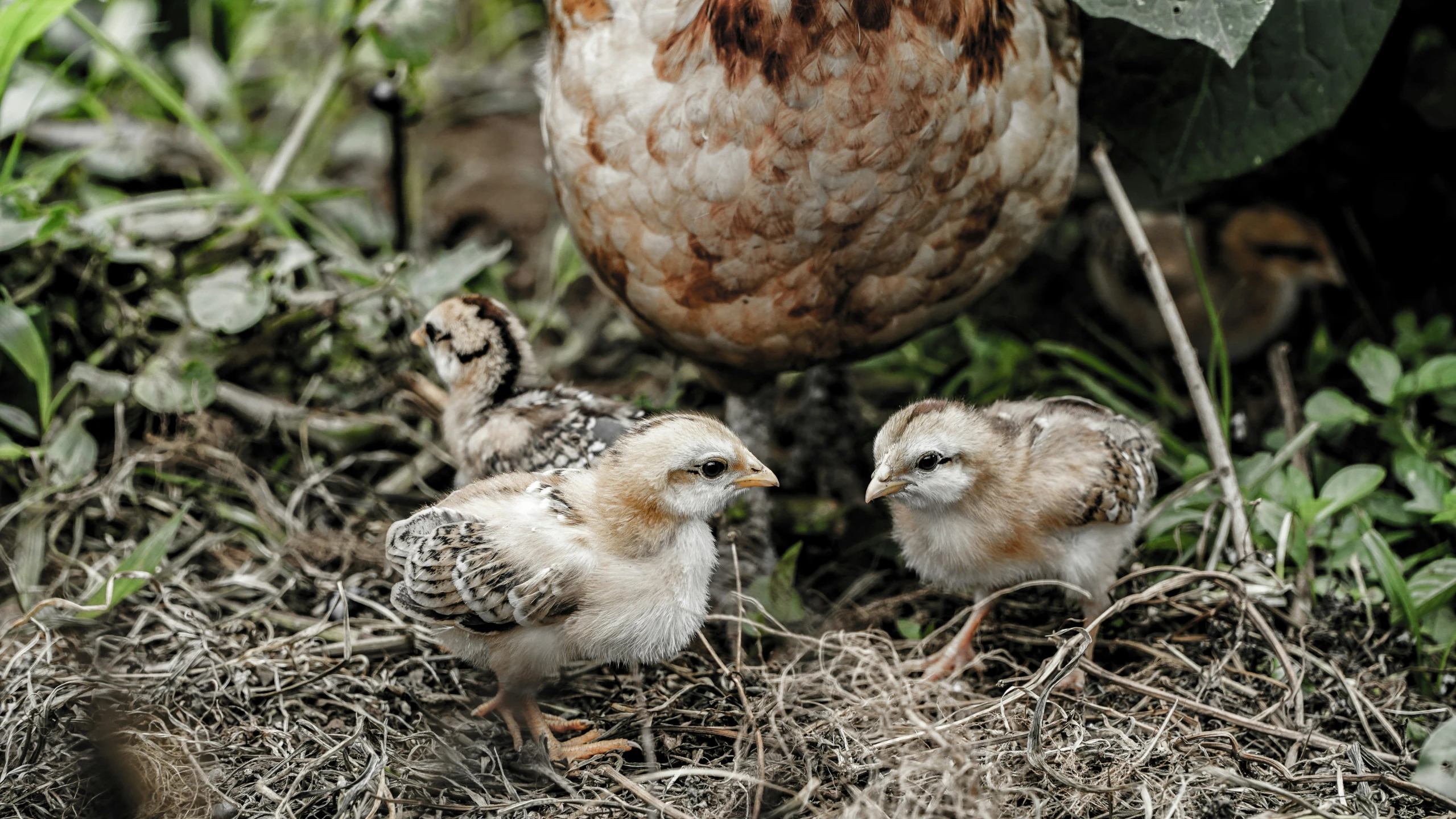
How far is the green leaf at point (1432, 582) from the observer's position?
8.59ft

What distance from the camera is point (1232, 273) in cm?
392

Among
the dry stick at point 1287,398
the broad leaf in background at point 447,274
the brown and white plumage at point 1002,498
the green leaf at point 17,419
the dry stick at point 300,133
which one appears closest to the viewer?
the brown and white plumage at point 1002,498

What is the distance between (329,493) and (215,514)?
0.31 m

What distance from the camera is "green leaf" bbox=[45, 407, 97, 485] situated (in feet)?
9.98

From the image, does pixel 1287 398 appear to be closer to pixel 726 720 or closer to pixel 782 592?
pixel 782 592

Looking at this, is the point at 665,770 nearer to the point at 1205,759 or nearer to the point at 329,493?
the point at 1205,759

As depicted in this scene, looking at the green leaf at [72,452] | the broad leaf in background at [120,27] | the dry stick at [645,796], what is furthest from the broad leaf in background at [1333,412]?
the broad leaf in background at [120,27]

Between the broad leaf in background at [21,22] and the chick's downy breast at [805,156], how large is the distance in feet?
4.56

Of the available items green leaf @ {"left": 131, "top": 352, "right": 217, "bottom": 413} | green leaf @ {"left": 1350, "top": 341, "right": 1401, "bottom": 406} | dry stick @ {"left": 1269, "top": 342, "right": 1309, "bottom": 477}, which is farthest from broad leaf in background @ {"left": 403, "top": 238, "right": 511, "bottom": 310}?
green leaf @ {"left": 1350, "top": 341, "right": 1401, "bottom": 406}

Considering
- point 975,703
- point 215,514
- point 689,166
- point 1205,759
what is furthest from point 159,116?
point 1205,759

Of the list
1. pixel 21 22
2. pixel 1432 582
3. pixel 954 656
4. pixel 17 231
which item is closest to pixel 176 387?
pixel 17 231

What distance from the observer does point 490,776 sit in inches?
89.5

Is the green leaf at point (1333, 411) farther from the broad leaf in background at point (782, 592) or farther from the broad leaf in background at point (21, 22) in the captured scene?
the broad leaf in background at point (21, 22)

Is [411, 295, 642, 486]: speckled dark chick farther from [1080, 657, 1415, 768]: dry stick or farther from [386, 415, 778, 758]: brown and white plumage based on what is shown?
[1080, 657, 1415, 768]: dry stick
